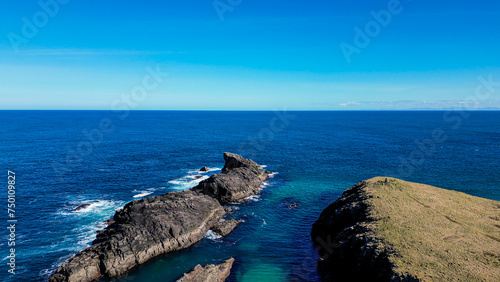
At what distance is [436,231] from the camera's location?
3547 centimetres

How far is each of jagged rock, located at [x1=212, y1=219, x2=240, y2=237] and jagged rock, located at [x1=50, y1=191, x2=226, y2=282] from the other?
5.14 ft

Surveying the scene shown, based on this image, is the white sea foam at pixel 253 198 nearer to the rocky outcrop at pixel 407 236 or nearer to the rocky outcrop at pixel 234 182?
the rocky outcrop at pixel 234 182

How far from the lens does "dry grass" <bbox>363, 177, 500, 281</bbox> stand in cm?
2825

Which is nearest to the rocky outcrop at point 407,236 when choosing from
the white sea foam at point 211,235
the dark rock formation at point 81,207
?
the white sea foam at point 211,235

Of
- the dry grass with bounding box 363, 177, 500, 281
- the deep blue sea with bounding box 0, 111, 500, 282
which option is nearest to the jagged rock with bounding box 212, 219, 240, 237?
the deep blue sea with bounding box 0, 111, 500, 282

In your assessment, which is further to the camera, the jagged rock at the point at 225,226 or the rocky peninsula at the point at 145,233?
the jagged rock at the point at 225,226

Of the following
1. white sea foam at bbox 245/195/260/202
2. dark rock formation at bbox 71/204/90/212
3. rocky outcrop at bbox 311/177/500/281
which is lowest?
white sea foam at bbox 245/195/260/202

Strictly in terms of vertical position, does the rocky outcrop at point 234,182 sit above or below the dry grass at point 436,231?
below

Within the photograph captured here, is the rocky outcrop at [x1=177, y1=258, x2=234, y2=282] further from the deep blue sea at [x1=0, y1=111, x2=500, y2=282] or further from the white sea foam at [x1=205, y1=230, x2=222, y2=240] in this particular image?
the white sea foam at [x1=205, y1=230, x2=222, y2=240]

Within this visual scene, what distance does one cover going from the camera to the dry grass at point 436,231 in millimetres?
28250

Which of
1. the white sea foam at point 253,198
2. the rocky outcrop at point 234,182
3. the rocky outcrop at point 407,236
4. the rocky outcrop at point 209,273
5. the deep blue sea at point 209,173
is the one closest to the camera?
the rocky outcrop at point 407,236

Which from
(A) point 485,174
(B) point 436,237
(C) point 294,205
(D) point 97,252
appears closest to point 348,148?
(A) point 485,174

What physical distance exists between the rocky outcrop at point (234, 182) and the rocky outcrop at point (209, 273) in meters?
26.1

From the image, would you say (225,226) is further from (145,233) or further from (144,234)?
(144,234)
